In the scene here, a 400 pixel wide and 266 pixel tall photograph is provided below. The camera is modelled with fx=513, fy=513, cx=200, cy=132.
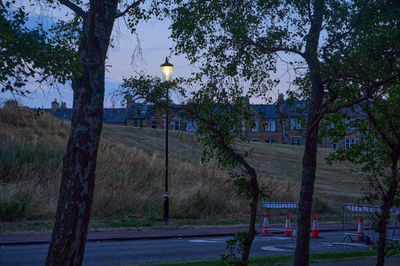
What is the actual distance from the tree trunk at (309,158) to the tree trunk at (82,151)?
3.61 m

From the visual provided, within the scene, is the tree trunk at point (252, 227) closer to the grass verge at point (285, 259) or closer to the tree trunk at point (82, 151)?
the tree trunk at point (82, 151)

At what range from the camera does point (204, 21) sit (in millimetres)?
9234

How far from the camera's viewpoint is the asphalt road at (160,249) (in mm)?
12664

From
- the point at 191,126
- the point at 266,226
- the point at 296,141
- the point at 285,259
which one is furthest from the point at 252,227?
the point at 296,141

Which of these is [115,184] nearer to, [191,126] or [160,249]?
[160,249]

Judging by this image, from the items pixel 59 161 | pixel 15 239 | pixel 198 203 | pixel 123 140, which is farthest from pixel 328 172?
pixel 15 239

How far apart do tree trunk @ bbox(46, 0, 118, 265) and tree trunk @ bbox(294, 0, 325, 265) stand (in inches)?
142

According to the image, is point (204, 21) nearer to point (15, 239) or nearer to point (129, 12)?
point (129, 12)

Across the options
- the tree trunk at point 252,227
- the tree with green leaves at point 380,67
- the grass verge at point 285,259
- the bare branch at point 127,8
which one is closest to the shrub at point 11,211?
the grass verge at point 285,259

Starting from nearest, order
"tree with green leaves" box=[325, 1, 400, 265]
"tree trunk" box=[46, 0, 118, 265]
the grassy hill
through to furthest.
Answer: "tree trunk" box=[46, 0, 118, 265] → "tree with green leaves" box=[325, 1, 400, 265] → the grassy hill

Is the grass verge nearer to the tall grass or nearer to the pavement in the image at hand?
the pavement

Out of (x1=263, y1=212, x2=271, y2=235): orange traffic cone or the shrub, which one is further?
the shrub

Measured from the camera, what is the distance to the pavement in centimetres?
1673

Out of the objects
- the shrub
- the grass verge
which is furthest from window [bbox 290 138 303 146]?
the grass verge
